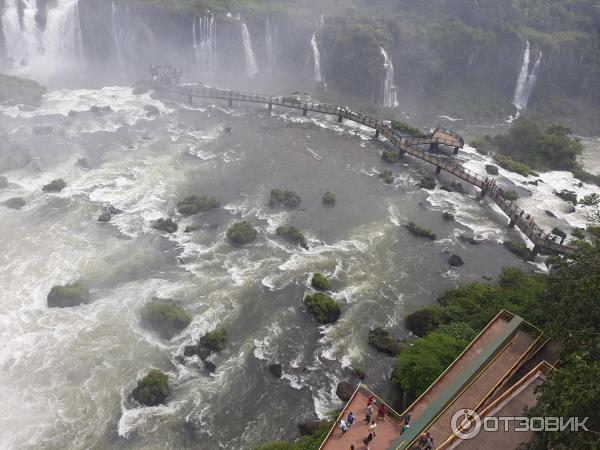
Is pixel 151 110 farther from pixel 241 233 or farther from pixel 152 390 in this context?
pixel 152 390

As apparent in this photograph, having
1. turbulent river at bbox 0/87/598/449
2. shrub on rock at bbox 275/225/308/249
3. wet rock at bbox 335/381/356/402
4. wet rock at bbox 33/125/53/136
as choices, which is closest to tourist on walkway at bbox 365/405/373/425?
wet rock at bbox 335/381/356/402

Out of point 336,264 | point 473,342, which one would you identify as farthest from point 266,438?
point 336,264

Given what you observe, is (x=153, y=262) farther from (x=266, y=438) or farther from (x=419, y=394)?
(x=419, y=394)

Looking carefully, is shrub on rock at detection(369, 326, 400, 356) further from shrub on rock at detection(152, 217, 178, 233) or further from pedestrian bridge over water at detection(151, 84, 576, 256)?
shrub on rock at detection(152, 217, 178, 233)

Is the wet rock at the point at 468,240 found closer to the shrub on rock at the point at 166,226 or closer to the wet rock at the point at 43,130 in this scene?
the shrub on rock at the point at 166,226

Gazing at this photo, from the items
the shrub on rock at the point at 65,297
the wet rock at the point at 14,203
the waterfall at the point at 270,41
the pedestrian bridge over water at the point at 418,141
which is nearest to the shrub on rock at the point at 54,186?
the wet rock at the point at 14,203
